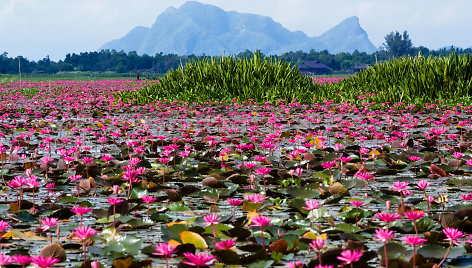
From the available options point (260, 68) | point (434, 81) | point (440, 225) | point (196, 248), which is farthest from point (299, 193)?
point (260, 68)

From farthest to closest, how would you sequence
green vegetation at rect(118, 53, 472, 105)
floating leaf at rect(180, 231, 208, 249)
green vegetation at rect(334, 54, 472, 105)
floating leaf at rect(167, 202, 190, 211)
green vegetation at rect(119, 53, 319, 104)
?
green vegetation at rect(119, 53, 319, 104), green vegetation at rect(118, 53, 472, 105), green vegetation at rect(334, 54, 472, 105), floating leaf at rect(167, 202, 190, 211), floating leaf at rect(180, 231, 208, 249)

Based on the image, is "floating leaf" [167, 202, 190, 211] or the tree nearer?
"floating leaf" [167, 202, 190, 211]

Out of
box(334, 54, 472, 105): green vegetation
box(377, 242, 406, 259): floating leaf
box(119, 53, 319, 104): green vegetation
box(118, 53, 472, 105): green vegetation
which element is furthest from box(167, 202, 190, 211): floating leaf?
box(119, 53, 319, 104): green vegetation

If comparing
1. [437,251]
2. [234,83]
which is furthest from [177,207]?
[234,83]

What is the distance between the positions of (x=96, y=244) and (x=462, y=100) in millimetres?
9906

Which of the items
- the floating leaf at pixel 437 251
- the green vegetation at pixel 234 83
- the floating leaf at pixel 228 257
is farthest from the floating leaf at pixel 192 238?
the green vegetation at pixel 234 83

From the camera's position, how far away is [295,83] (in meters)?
13.5

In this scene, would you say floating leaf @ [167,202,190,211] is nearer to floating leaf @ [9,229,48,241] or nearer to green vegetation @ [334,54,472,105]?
floating leaf @ [9,229,48,241]

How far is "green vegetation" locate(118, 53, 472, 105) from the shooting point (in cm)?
1133

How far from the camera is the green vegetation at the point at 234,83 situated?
1255 centimetres

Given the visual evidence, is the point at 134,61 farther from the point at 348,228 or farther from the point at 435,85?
the point at 348,228

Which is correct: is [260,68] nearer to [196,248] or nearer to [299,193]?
[299,193]

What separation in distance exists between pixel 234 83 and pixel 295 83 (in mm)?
1706

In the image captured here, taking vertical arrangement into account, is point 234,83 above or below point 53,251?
above
